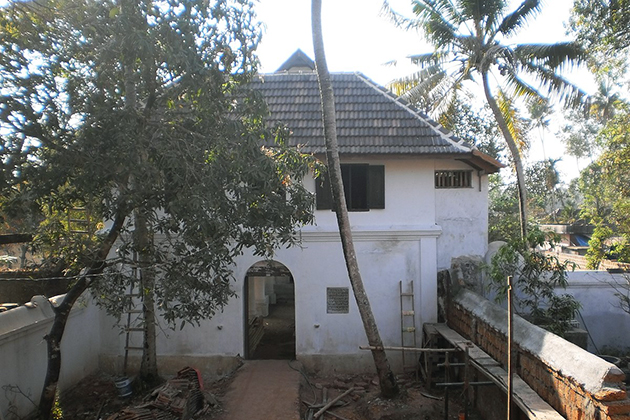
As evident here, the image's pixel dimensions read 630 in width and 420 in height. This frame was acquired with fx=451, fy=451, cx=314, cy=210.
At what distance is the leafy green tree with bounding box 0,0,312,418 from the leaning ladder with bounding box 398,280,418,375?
4868 millimetres

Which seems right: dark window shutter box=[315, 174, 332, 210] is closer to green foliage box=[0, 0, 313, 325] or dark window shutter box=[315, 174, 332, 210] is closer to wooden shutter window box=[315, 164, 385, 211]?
wooden shutter window box=[315, 164, 385, 211]

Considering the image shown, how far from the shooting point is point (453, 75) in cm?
1287

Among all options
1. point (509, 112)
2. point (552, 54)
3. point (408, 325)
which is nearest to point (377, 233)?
point (408, 325)


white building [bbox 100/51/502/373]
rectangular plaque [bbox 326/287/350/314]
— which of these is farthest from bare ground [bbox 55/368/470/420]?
rectangular plaque [bbox 326/287/350/314]

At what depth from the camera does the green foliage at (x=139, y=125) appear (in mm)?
5898

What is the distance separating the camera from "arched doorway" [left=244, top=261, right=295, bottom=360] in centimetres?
1079

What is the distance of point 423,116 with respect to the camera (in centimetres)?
1116

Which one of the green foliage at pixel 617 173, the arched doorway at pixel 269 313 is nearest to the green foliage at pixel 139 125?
the arched doorway at pixel 269 313

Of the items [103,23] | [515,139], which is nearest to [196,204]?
[103,23]

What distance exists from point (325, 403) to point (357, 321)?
2.19 metres

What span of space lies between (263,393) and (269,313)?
27.0 feet

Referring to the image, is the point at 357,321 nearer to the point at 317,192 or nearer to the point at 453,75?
the point at 317,192

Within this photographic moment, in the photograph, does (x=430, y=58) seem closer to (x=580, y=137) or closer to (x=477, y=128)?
(x=477, y=128)

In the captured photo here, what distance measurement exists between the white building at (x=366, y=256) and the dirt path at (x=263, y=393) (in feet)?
2.31
